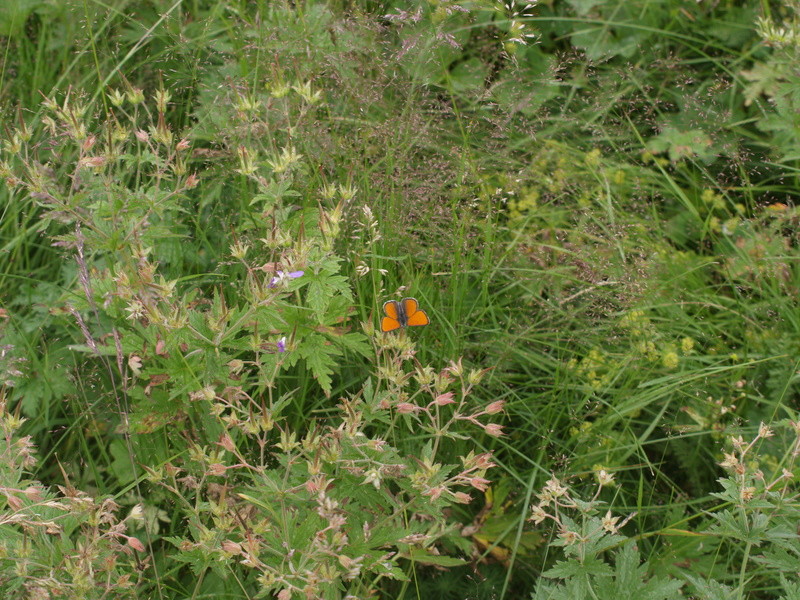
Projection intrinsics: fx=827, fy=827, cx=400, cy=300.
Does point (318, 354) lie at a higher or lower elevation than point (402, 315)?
lower

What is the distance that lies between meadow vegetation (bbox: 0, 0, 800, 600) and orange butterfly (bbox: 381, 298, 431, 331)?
8cm

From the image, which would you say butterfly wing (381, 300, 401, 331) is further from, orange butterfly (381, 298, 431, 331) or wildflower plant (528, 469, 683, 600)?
wildflower plant (528, 469, 683, 600)

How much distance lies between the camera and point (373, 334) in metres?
1.88

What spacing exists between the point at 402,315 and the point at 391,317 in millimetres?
26

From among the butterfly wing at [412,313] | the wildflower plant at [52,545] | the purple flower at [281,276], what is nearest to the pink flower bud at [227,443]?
the wildflower plant at [52,545]

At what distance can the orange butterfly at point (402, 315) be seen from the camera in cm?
161

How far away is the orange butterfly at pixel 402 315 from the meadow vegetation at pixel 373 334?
8 centimetres

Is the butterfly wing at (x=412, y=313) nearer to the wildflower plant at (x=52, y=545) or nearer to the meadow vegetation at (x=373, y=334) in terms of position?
the meadow vegetation at (x=373, y=334)

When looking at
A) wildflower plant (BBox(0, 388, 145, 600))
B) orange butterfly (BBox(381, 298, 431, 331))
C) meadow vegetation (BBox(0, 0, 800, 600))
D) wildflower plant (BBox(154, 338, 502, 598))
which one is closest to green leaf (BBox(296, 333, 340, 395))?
meadow vegetation (BBox(0, 0, 800, 600))

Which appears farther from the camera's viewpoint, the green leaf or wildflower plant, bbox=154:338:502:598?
the green leaf

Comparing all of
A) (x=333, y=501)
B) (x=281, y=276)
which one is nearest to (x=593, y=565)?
(x=333, y=501)

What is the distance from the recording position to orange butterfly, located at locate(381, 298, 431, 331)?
1.61 m

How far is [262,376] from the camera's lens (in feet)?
5.52

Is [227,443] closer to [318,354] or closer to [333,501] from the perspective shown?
[333,501]
